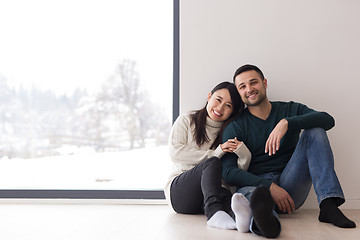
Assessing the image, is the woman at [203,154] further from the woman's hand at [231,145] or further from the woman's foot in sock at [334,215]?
the woman's foot in sock at [334,215]

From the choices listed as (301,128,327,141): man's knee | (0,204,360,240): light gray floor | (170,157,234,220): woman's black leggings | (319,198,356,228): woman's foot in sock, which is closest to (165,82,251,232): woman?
(170,157,234,220): woman's black leggings

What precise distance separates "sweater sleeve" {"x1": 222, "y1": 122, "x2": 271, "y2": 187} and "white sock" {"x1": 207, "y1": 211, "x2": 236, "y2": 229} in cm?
29

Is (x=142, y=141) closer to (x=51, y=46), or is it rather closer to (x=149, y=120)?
(x=149, y=120)

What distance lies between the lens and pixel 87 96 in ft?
9.77

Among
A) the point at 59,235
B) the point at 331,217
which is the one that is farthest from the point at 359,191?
the point at 59,235

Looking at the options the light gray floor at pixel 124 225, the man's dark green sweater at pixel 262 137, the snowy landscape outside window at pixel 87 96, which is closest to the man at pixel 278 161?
the man's dark green sweater at pixel 262 137

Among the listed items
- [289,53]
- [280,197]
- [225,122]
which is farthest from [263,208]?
[289,53]

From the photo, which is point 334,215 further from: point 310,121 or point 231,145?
point 231,145

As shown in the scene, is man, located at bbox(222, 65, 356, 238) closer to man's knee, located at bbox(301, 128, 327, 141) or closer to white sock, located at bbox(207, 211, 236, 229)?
man's knee, located at bbox(301, 128, 327, 141)

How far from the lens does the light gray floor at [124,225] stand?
5.79ft

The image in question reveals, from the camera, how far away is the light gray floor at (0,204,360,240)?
5.79ft

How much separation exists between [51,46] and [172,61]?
971mm

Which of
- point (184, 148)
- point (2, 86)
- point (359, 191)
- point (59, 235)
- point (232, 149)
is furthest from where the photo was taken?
point (2, 86)

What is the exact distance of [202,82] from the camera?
8.91 feet
